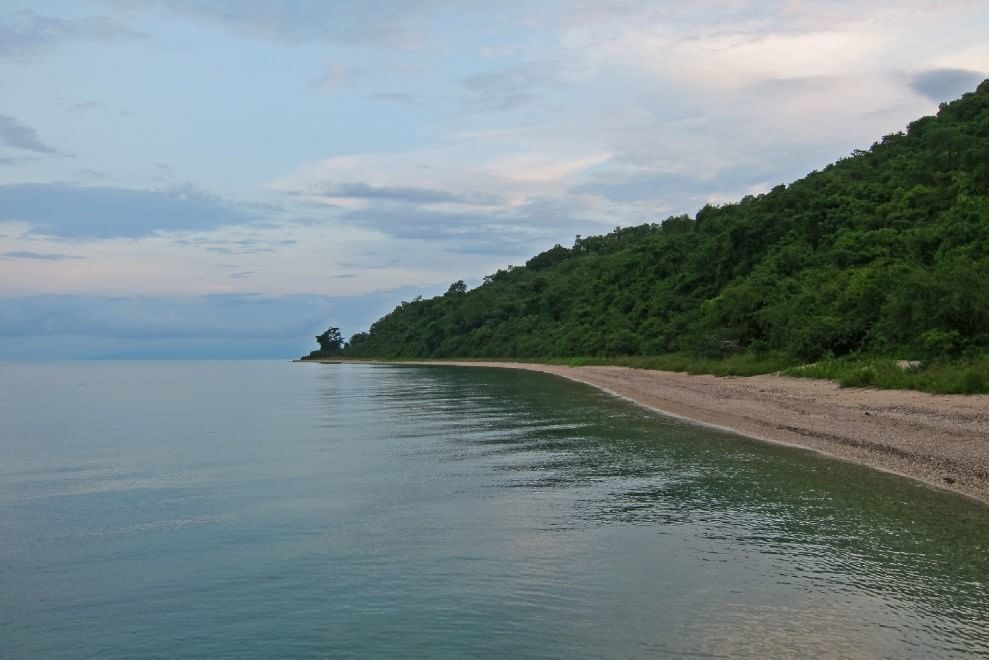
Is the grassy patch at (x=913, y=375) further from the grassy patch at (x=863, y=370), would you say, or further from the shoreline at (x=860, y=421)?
the shoreline at (x=860, y=421)

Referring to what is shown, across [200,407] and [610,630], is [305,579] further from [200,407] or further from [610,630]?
[200,407]

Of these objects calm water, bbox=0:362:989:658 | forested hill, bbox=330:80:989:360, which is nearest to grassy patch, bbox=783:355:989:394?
forested hill, bbox=330:80:989:360

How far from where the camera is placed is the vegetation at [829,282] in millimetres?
34375

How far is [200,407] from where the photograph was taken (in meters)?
46.3

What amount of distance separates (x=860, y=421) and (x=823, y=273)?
117ft

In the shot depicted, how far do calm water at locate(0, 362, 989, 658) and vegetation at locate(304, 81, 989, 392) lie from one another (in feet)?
50.4

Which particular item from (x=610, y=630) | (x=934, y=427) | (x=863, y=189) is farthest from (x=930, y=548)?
(x=863, y=189)

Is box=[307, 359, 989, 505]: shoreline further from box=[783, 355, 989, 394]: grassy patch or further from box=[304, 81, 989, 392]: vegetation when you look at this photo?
box=[304, 81, 989, 392]: vegetation

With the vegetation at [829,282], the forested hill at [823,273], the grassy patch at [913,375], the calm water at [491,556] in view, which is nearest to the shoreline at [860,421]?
the grassy patch at [913,375]

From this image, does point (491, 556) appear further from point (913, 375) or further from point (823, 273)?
point (823, 273)

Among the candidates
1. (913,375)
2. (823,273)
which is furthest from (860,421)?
(823,273)

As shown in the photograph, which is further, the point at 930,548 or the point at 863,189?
the point at 863,189

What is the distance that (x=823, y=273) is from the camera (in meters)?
56.8

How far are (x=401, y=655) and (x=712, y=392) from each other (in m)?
32.8
